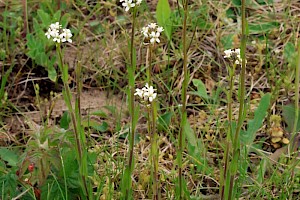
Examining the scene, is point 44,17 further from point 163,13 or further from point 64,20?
point 163,13

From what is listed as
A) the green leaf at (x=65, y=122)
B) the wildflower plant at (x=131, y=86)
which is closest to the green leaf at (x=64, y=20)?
the green leaf at (x=65, y=122)

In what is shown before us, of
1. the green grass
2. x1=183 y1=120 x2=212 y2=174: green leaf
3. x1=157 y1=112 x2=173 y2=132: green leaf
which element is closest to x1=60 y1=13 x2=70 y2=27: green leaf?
the green grass

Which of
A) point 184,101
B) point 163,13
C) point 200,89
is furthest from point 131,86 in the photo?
point 163,13

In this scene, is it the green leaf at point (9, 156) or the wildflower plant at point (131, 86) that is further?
the green leaf at point (9, 156)

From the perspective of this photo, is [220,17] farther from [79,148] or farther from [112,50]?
[79,148]

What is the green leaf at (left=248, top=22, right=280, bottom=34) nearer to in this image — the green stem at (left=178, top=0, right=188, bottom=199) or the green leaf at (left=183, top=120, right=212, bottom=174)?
the green leaf at (left=183, top=120, right=212, bottom=174)

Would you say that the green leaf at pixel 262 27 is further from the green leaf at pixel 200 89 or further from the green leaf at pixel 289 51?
the green leaf at pixel 200 89
